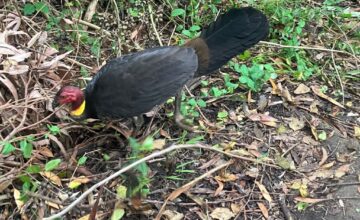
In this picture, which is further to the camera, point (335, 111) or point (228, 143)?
point (335, 111)

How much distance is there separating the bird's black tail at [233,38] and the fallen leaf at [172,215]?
98cm

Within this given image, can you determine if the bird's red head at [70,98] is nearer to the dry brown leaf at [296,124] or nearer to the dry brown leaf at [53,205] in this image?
the dry brown leaf at [53,205]

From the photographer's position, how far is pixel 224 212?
345 centimetres

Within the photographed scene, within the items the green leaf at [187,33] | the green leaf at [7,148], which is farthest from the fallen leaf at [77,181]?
the green leaf at [187,33]

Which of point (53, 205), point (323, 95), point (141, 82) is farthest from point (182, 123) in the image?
point (323, 95)

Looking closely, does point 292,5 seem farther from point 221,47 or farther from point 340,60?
point 221,47

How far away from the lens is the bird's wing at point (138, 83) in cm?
353

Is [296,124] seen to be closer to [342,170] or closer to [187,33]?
[342,170]

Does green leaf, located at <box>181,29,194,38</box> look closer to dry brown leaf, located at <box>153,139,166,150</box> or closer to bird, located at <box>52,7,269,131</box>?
bird, located at <box>52,7,269,131</box>

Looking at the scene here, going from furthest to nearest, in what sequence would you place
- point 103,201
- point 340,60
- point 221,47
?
point 340,60 < point 221,47 < point 103,201

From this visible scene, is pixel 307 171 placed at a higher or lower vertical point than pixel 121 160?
lower

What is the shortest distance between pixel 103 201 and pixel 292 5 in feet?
8.36

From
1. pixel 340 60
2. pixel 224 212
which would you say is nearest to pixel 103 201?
pixel 224 212

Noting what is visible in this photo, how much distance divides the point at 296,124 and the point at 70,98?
1558 millimetres
